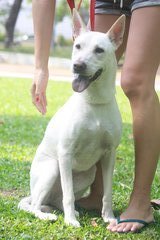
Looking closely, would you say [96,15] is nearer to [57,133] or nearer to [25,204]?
[57,133]

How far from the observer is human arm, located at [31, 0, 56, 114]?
3.84 metres

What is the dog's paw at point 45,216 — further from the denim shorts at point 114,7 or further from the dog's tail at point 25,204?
the denim shorts at point 114,7

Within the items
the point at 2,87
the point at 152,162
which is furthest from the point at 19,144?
the point at 2,87

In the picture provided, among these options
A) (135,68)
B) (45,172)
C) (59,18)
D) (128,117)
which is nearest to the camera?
(135,68)

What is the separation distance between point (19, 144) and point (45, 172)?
104 inches

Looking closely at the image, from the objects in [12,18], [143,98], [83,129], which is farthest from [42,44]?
[12,18]

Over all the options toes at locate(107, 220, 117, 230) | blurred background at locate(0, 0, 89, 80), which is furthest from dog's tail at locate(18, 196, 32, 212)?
blurred background at locate(0, 0, 89, 80)

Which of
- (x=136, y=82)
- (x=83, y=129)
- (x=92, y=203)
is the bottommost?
(x=92, y=203)

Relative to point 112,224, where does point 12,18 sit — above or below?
below

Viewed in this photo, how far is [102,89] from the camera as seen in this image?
365 centimetres

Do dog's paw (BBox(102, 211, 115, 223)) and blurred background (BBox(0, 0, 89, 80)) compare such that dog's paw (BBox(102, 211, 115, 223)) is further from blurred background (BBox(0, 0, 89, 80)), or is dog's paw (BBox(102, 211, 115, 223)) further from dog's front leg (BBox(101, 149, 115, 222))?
blurred background (BBox(0, 0, 89, 80))

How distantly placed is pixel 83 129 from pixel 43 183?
0.50m

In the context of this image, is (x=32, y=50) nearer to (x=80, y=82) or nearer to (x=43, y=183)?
(x=43, y=183)

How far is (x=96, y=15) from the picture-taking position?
13.4 ft
